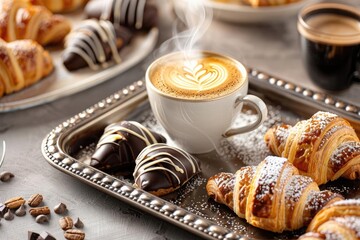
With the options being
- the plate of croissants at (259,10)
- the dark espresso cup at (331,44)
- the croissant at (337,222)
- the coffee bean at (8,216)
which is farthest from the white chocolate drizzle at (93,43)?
A: the croissant at (337,222)

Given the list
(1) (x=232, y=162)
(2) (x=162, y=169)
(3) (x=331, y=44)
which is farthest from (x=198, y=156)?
(3) (x=331, y=44)

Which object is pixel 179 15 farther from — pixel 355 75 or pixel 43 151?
pixel 43 151

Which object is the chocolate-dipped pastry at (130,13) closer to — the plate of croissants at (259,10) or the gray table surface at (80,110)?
the gray table surface at (80,110)

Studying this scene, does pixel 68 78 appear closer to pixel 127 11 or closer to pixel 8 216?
pixel 127 11

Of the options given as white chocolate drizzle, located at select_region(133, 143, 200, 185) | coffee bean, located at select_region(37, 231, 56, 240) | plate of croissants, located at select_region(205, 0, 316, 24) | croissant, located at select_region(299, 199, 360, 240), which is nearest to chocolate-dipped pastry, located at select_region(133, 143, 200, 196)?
white chocolate drizzle, located at select_region(133, 143, 200, 185)

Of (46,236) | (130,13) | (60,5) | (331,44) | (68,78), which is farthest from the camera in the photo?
(60,5)

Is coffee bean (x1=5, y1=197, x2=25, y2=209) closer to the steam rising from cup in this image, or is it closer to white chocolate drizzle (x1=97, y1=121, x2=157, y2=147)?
white chocolate drizzle (x1=97, y1=121, x2=157, y2=147)
